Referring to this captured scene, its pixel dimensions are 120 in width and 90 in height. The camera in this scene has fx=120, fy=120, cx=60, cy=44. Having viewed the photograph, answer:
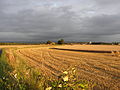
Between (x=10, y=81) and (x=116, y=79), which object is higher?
(x=10, y=81)

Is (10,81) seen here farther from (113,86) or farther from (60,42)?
(60,42)

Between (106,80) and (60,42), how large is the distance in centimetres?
10821

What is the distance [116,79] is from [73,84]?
490 cm

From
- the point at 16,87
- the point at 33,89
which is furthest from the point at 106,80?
the point at 16,87

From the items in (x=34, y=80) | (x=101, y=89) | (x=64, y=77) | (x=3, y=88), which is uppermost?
(x=64, y=77)

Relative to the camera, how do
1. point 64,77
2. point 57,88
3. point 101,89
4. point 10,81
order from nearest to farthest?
1. point 64,77
2. point 57,88
3. point 10,81
4. point 101,89

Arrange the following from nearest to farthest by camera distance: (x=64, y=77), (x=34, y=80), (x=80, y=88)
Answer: (x=64, y=77) < (x=80, y=88) < (x=34, y=80)

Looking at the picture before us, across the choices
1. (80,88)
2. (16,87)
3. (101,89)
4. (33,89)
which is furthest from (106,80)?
(16,87)

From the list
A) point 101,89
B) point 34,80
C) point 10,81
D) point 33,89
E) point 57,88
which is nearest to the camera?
point 57,88

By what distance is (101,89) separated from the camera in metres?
6.14

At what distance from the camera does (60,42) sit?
115 metres

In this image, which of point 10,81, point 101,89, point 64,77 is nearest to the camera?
point 64,77

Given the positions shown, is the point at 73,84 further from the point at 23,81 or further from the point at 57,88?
the point at 23,81

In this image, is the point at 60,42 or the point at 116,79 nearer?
A: the point at 116,79
